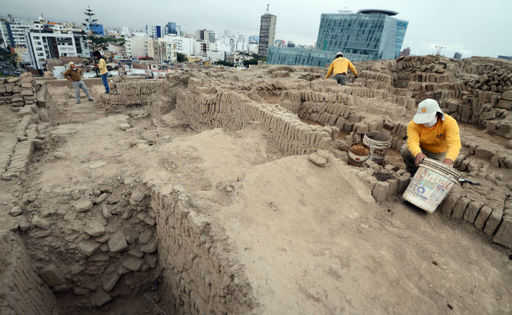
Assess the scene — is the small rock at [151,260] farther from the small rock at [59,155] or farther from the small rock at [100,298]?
the small rock at [59,155]

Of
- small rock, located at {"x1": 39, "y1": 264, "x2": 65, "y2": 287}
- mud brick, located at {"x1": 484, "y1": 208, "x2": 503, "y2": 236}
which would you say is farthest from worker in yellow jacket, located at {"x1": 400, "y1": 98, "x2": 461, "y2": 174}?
small rock, located at {"x1": 39, "y1": 264, "x2": 65, "y2": 287}

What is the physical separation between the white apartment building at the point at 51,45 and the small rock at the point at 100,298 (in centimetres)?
4607

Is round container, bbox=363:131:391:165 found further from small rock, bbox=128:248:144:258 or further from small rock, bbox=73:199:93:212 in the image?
small rock, bbox=73:199:93:212

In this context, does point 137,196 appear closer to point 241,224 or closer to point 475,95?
point 241,224

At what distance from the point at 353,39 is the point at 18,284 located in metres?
50.8

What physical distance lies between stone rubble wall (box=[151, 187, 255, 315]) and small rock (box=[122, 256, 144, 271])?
372 mm

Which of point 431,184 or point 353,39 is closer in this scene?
point 431,184

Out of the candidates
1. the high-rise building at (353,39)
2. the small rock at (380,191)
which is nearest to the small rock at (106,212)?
the small rock at (380,191)

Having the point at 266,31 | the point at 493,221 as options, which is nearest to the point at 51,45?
the point at 493,221

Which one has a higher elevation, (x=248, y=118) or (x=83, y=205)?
(x=248, y=118)

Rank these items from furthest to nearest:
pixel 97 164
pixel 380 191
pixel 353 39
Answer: pixel 353 39 < pixel 97 164 < pixel 380 191

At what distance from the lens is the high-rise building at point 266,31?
2822 inches

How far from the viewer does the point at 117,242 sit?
3.72 m

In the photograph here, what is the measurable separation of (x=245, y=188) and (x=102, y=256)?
2.54m
